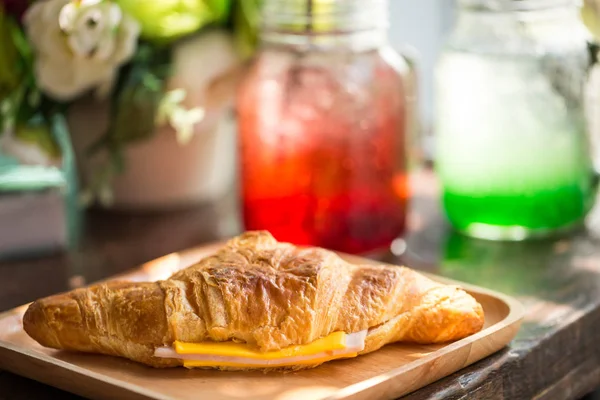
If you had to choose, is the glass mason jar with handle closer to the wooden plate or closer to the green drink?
the green drink

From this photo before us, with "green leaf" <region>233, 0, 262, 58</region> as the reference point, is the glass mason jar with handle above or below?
below

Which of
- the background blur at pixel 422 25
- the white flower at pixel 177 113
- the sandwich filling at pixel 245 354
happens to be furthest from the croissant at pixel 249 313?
the background blur at pixel 422 25

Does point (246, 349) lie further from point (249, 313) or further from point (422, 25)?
point (422, 25)

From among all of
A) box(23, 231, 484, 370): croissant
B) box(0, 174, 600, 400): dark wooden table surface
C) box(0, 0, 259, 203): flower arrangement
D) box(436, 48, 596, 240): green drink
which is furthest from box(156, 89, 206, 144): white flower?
box(23, 231, 484, 370): croissant

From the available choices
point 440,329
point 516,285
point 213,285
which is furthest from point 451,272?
point 213,285

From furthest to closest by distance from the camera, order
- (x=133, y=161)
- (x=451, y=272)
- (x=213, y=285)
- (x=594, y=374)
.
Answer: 1. (x=133, y=161)
2. (x=451, y=272)
3. (x=594, y=374)
4. (x=213, y=285)

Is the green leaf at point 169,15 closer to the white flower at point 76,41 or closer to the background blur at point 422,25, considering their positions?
the white flower at point 76,41

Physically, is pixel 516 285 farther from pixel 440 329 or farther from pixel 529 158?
pixel 440 329
